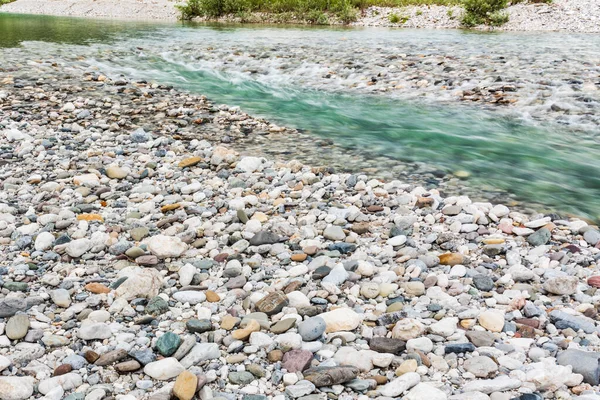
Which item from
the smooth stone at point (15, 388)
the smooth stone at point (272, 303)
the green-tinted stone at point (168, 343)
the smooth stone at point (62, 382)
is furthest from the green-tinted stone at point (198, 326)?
the smooth stone at point (15, 388)

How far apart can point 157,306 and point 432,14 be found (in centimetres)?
4278

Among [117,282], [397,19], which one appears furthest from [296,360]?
[397,19]

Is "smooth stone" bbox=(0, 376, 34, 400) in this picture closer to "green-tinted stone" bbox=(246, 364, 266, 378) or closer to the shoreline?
"green-tinted stone" bbox=(246, 364, 266, 378)

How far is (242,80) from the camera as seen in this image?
49.2 ft

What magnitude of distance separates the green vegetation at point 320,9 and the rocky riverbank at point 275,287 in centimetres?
3438

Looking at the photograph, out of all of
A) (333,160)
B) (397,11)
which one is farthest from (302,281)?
(397,11)

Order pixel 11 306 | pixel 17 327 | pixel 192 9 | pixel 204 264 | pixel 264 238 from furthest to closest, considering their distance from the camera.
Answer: pixel 192 9, pixel 264 238, pixel 204 264, pixel 11 306, pixel 17 327

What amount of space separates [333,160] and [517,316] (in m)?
4.37

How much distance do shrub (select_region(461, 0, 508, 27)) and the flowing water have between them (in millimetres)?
14953

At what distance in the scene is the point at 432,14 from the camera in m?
40.7

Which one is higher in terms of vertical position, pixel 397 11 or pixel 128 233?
pixel 397 11

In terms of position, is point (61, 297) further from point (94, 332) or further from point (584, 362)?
point (584, 362)

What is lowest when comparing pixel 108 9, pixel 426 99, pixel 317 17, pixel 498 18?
pixel 426 99

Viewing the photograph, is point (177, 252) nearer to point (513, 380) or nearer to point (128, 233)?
point (128, 233)
